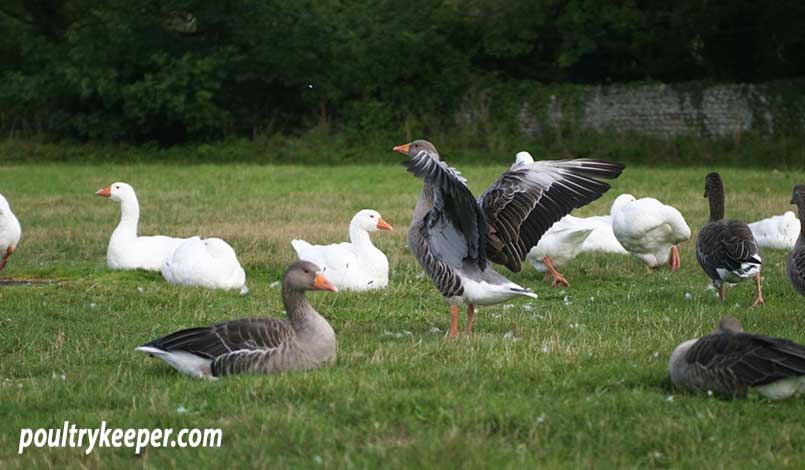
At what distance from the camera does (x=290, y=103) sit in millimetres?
37188

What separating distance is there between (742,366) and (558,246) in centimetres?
602

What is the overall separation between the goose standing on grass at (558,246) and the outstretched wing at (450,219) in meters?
3.48

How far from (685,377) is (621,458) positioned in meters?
1.19

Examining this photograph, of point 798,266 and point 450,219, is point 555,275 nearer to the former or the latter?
point 798,266

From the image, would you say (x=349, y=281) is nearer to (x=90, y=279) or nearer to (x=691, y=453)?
(x=90, y=279)

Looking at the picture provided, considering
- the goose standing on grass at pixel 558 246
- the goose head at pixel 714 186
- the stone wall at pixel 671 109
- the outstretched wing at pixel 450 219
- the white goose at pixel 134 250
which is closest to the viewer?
the outstretched wing at pixel 450 219

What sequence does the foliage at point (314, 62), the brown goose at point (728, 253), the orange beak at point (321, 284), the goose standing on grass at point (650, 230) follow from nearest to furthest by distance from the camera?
the orange beak at point (321, 284), the brown goose at point (728, 253), the goose standing on grass at point (650, 230), the foliage at point (314, 62)

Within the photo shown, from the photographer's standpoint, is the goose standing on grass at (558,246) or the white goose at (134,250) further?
the white goose at (134,250)

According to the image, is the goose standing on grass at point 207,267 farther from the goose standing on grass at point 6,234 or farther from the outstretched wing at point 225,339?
the outstretched wing at point 225,339

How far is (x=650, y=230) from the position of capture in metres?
11.7

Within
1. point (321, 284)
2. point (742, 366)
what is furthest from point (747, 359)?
point (321, 284)

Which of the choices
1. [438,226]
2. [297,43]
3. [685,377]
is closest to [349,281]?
[438,226]

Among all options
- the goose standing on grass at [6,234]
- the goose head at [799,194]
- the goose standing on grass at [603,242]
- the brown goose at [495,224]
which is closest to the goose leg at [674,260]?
the goose standing on grass at [603,242]

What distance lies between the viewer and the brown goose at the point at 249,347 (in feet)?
20.5
